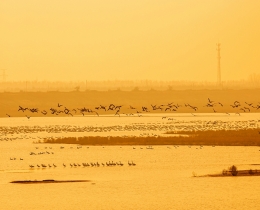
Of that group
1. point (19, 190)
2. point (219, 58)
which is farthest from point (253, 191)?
point (219, 58)

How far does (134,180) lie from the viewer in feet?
114

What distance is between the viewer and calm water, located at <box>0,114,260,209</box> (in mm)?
28922

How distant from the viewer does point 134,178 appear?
35375 millimetres

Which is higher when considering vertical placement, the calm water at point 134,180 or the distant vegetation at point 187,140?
the distant vegetation at point 187,140

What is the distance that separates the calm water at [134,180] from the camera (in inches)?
1139

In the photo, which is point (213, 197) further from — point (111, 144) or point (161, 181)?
point (111, 144)

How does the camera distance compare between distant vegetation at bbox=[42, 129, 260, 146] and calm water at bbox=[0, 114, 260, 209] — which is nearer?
calm water at bbox=[0, 114, 260, 209]

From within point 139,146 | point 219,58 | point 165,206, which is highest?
point 219,58

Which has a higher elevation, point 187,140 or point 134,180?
point 187,140

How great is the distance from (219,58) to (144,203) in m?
125

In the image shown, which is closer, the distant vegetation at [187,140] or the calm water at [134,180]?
the calm water at [134,180]

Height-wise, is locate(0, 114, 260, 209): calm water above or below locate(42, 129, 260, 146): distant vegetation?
below

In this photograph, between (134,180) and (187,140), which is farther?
(187,140)

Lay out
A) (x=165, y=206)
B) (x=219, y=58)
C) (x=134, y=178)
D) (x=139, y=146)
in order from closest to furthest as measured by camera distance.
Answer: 1. (x=165, y=206)
2. (x=134, y=178)
3. (x=139, y=146)
4. (x=219, y=58)
